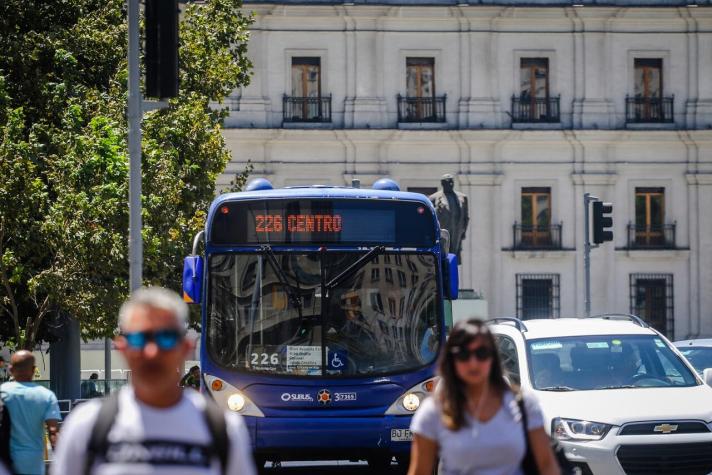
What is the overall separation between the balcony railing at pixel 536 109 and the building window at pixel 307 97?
6.23 meters

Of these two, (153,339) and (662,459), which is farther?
(662,459)

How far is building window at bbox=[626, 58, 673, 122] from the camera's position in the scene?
50.4 meters

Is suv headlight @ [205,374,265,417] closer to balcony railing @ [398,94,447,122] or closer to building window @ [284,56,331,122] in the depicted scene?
building window @ [284,56,331,122]

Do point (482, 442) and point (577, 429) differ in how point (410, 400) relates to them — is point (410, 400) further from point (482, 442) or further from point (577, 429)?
point (482, 442)

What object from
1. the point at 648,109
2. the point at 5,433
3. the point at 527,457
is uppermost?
the point at 648,109

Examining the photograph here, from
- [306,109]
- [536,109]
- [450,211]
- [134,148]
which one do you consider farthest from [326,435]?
[536,109]

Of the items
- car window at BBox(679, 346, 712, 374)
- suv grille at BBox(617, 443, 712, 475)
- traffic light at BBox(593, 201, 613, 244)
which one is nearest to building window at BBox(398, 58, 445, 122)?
traffic light at BBox(593, 201, 613, 244)

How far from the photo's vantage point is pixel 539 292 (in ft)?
164

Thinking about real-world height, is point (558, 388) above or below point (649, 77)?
below

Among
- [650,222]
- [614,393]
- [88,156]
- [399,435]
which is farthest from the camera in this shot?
[650,222]

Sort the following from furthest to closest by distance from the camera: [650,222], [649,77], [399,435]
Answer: [650,222] → [649,77] → [399,435]

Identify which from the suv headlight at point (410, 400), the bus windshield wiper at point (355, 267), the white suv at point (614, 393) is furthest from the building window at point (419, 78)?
the suv headlight at point (410, 400)

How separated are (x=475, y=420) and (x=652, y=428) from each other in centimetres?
660

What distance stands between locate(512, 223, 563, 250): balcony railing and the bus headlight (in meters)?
36.5
